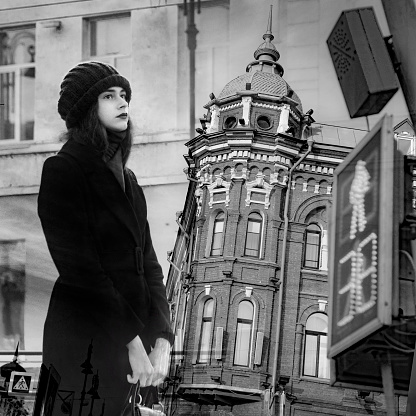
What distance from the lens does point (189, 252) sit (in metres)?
2.79

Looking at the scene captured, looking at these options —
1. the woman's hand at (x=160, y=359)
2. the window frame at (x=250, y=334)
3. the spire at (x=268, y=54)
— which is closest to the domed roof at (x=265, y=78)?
the spire at (x=268, y=54)

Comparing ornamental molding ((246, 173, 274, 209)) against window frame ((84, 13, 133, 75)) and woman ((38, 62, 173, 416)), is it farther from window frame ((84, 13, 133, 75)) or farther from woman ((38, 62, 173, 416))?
window frame ((84, 13, 133, 75))

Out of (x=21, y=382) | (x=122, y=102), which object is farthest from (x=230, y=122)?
(x=21, y=382)

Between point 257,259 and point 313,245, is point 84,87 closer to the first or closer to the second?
point 257,259

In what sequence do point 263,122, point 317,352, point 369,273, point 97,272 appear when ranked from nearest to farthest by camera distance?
point 369,273 < point 97,272 < point 317,352 < point 263,122

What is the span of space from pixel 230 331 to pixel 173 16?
1092mm

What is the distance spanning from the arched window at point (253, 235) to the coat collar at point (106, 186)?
1.21 feet

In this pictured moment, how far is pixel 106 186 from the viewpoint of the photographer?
2688 millimetres

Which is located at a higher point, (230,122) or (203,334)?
(230,122)

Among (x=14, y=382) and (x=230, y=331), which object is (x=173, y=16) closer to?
(x=230, y=331)

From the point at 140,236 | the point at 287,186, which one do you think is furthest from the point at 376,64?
the point at 140,236

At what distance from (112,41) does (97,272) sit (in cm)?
86

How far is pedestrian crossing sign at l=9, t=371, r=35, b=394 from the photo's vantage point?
2.74 m

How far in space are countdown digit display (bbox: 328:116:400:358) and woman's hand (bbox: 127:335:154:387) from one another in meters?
0.57
